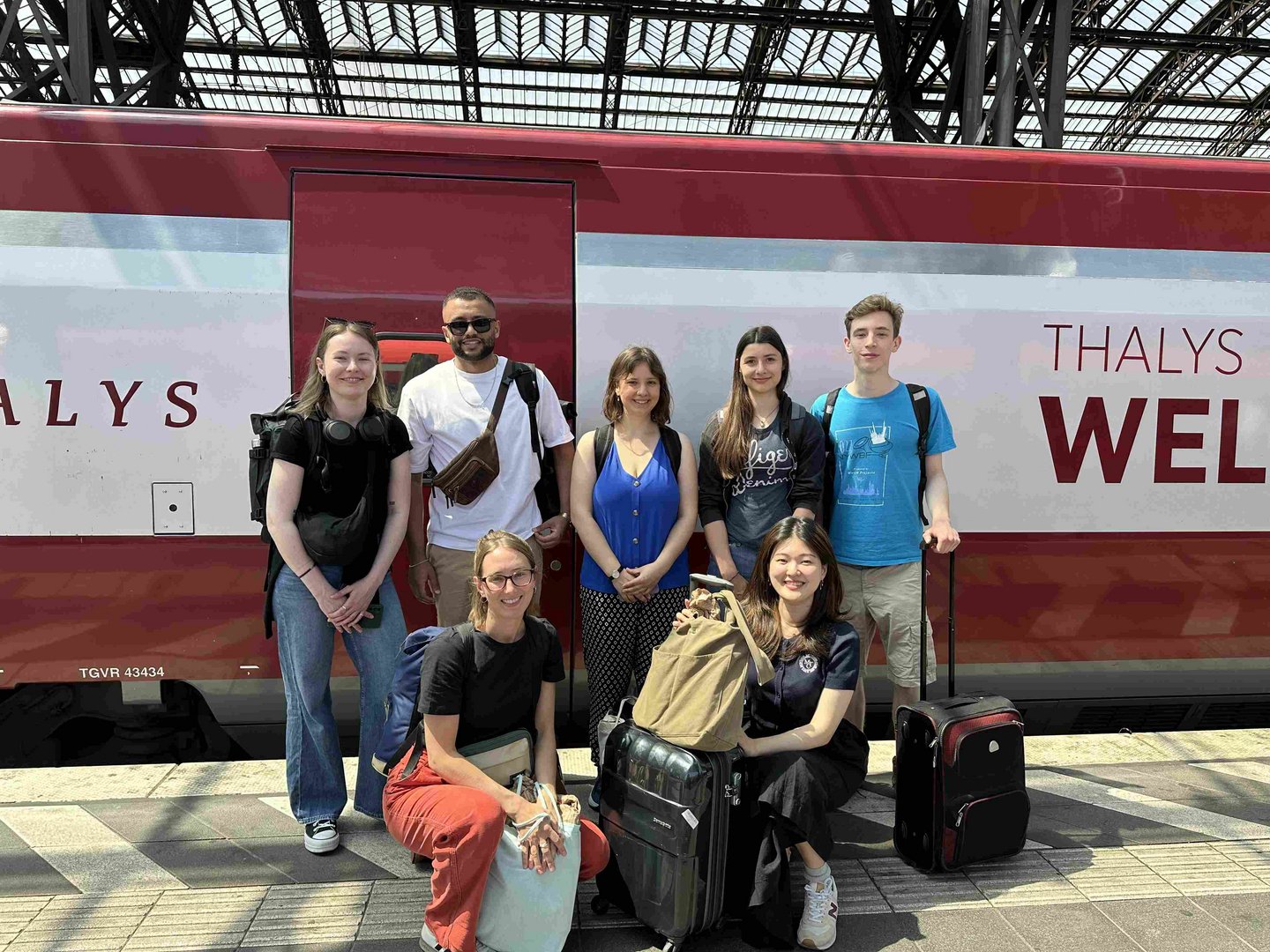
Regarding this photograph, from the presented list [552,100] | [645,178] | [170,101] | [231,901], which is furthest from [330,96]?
[231,901]

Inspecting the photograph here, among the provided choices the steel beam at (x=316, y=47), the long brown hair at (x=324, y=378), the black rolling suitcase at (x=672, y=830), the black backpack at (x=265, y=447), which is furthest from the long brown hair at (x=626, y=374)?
the steel beam at (x=316, y=47)

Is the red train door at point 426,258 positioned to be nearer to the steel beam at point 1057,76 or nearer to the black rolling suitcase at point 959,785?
the black rolling suitcase at point 959,785

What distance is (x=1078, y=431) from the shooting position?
354 cm

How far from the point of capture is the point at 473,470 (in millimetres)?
2914

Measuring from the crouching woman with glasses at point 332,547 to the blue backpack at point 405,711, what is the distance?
375mm

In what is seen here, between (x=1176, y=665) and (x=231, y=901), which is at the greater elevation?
(x=1176, y=665)

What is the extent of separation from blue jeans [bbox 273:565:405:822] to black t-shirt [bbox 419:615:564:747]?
49 cm

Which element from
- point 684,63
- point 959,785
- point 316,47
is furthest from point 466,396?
point 684,63

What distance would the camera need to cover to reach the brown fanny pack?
2.91 meters

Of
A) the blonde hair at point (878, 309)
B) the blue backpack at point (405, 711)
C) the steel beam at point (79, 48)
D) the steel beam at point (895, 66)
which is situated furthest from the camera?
the steel beam at point (895, 66)

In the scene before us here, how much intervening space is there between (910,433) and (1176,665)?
1.66 metres

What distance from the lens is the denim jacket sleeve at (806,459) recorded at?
3033 mm

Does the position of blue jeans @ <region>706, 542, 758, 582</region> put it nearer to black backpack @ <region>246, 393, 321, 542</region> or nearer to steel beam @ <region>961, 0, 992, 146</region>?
black backpack @ <region>246, 393, 321, 542</region>

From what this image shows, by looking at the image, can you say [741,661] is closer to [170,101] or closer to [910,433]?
[910,433]
